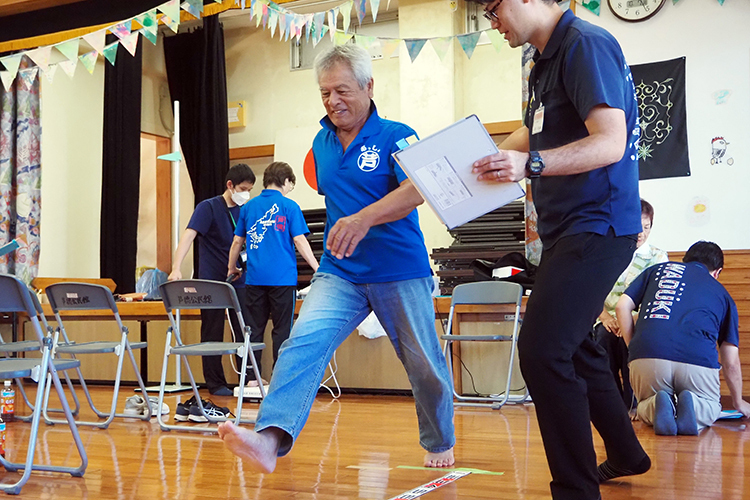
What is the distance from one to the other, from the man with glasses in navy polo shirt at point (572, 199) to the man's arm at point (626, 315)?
212 cm

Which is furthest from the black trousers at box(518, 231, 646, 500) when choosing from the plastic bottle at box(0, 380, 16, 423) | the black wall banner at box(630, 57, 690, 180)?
the black wall banner at box(630, 57, 690, 180)

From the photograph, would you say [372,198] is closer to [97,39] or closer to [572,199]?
[572,199]

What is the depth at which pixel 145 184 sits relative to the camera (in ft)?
30.2

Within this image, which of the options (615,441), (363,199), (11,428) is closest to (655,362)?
(615,441)

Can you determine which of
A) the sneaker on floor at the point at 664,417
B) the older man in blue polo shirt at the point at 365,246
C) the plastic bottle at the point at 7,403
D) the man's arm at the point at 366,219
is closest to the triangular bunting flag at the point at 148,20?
the plastic bottle at the point at 7,403

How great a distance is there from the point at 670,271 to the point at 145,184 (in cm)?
717

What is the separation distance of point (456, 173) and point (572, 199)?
0.89ft

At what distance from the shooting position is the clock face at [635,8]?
5.41m

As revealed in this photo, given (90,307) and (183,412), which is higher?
(90,307)

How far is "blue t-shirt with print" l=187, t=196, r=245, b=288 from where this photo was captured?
198 inches

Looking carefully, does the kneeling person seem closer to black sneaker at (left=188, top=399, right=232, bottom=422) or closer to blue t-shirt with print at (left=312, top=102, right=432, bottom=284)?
blue t-shirt with print at (left=312, top=102, right=432, bottom=284)

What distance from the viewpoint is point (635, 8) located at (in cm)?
544

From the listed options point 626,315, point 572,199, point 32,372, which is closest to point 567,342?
point 572,199

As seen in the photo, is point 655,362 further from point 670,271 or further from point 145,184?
point 145,184
